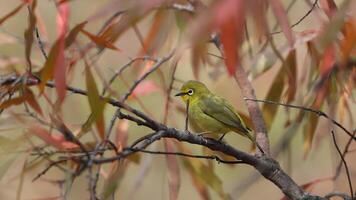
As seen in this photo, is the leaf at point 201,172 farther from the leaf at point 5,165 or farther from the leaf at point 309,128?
the leaf at point 5,165

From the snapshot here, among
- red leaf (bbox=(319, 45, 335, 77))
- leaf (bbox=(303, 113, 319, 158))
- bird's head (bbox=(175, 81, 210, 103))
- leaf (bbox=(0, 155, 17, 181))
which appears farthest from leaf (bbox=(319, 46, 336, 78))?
leaf (bbox=(0, 155, 17, 181))

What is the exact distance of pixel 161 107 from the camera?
121 inches

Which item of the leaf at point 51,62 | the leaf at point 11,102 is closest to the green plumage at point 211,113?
the leaf at point 11,102

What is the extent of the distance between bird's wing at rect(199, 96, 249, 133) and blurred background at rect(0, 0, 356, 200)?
0.07m

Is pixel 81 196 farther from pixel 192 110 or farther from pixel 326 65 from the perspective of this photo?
pixel 326 65

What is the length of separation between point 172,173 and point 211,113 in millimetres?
181

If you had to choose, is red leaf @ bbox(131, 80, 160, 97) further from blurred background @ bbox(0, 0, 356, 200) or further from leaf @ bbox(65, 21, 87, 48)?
leaf @ bbox(65, 21, 87, 48)

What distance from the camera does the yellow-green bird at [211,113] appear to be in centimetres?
146

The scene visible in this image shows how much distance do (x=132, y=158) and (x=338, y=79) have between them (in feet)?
1.35

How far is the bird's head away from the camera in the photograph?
1572mm

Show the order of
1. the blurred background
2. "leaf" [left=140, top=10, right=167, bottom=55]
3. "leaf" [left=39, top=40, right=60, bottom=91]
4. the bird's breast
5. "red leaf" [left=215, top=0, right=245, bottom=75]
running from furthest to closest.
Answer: the bird's breast < "leaf" [left=140, top=10, right=167, bottom=55] < the blurred background < "leaf" [left=39, top=40, right=60, bottom=91] < "red leaf" [left=215, top=0, right=245, bottom=75]

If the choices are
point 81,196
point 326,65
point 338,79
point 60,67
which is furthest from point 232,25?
point 81,196

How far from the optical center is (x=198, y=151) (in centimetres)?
Result: 299

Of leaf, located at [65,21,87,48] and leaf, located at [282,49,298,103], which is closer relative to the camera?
leaf, located at [65,21,87,48]
